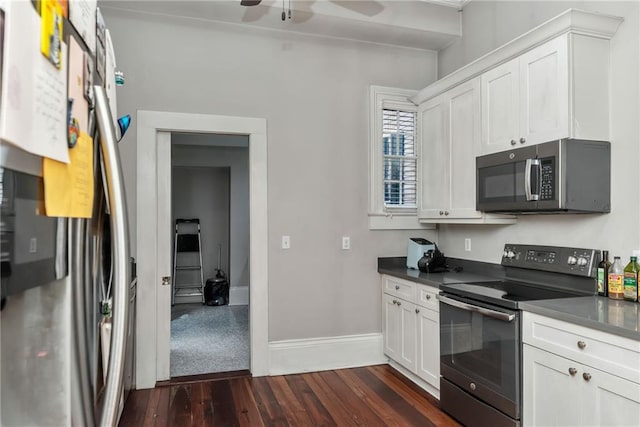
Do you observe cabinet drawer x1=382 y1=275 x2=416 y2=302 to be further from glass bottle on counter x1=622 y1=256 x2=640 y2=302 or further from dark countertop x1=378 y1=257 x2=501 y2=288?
glass bottle on counter x1=622 y1=256 x2=640 y2=302

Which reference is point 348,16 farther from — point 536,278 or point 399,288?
point 536,278

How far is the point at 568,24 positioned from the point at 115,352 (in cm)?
269

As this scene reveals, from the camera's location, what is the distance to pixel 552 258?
275cm

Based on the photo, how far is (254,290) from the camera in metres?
3.61

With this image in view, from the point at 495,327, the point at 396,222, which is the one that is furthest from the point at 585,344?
the point at 396,222

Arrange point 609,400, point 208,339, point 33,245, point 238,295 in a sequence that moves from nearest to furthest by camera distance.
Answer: point 33,245 < point 609,400 < point 208,339 < point 238,295

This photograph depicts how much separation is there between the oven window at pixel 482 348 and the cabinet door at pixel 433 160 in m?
1.04

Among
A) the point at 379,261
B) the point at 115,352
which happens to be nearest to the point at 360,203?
the point at 379,261

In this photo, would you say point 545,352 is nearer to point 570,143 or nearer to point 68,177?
point 570,143

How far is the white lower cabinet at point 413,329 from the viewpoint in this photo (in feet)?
10.1

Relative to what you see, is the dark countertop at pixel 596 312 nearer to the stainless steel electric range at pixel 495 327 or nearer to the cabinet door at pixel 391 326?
the stainless steel electric range at pixel 495 327

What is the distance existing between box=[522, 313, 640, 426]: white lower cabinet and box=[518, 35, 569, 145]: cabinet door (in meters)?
1.09

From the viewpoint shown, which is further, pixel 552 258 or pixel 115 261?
pixel 552 258

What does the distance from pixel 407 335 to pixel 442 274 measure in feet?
1.89
